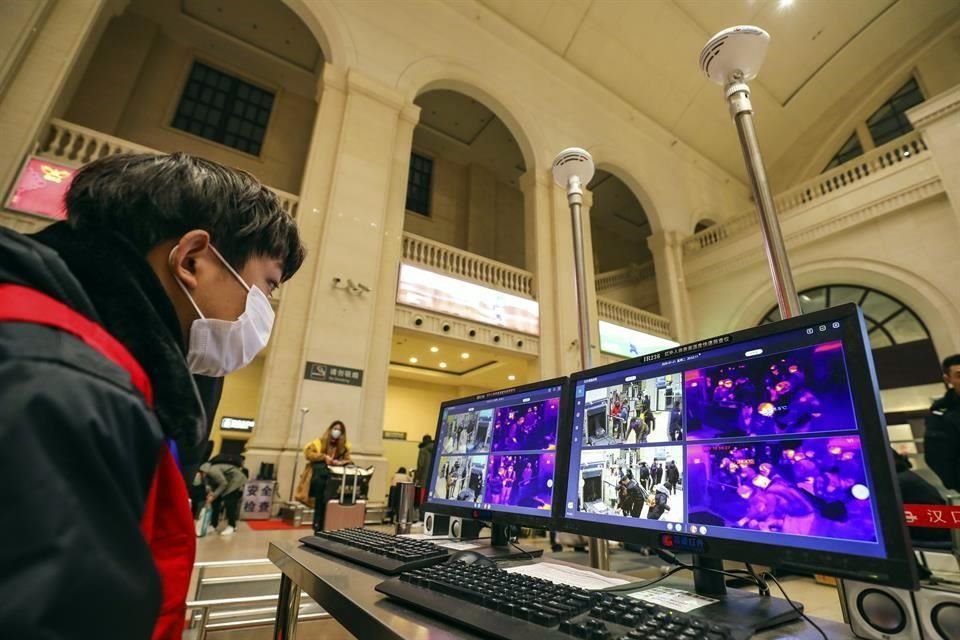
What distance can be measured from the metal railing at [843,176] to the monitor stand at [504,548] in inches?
350

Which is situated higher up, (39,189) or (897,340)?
(39,189)

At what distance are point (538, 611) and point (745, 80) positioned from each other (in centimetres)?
184

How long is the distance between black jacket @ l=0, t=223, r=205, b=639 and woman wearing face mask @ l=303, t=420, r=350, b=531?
171 inches

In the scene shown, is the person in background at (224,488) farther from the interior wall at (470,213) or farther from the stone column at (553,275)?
the interior wall at (470,213)

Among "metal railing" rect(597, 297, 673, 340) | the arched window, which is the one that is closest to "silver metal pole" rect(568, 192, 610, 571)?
the arched window

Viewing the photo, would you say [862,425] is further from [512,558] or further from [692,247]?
[692,247]

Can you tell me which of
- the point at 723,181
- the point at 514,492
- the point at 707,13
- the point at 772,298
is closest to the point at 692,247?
the point at 772,298

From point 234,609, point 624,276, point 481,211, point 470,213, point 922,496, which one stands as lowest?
point 234,609

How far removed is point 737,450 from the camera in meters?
0.90

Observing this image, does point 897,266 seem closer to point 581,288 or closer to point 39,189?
point 581,288

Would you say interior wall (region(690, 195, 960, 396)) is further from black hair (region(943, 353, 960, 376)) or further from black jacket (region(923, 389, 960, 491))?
black jacket (region(923, 389, 960, 491))

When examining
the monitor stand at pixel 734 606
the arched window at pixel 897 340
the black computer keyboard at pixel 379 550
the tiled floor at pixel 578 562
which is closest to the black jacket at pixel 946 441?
the tiled floor at pixel 578 562

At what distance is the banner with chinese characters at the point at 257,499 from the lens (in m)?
5.27

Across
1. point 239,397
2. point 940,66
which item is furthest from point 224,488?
point 940,66
